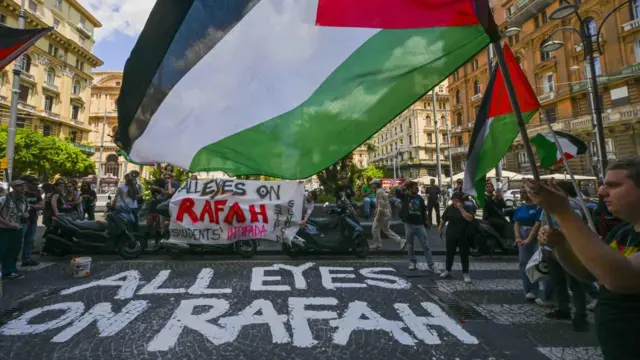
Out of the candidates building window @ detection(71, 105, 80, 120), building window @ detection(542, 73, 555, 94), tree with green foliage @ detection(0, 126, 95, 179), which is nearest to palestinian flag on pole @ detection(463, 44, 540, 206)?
tree with green foliage @ detection(0, 126, 95, 179)

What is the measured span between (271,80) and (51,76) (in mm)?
57403

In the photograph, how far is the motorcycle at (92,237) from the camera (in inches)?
278

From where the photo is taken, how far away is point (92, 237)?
23.6ft

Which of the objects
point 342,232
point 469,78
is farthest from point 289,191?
point 469,78

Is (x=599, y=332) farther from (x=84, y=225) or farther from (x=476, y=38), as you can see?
(x=84, y=225)

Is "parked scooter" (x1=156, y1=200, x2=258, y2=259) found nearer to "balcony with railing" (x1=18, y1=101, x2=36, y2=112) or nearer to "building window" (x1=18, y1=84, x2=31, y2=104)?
"balcony with railing" (x1=18, y1=101, x2=36, y2=112)

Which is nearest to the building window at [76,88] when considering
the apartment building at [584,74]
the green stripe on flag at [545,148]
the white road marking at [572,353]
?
the apartment building at [584,74]

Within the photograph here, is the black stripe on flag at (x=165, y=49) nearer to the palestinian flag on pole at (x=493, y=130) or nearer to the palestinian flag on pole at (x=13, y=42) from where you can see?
the palestinian flag on pole at (x=493, y=130)

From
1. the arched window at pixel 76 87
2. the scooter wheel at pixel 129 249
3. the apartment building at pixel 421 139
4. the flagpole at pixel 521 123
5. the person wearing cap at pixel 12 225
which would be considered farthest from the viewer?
the apartment building at pixel 421 139

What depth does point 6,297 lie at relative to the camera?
185 inches

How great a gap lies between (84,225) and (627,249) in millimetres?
8755

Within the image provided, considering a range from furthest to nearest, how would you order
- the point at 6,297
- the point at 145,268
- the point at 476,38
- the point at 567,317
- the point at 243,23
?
the point at 145,268 < the point at 6,297 < the point at 567,317 < the point at 243,23 < the point at 476,38

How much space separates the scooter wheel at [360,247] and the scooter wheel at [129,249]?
4765mm

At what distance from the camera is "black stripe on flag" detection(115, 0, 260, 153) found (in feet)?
7.69
